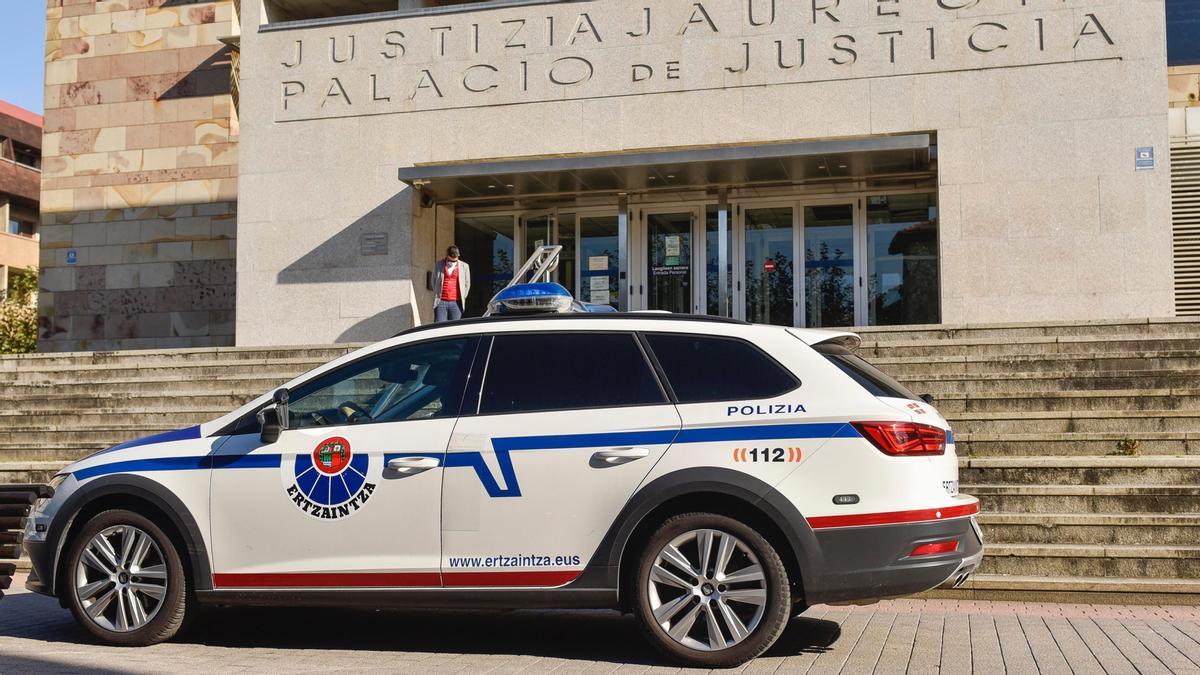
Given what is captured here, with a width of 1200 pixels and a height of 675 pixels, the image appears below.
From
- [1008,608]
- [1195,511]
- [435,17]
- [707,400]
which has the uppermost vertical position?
[435,17]

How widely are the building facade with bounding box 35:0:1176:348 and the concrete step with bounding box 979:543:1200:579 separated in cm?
947

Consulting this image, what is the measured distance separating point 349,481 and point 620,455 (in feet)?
4.56

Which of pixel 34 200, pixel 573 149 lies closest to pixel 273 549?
pixel 573 149

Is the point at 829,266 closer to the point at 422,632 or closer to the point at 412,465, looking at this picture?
the point at 422,632

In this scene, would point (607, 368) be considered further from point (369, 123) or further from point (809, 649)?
point (369, 123)

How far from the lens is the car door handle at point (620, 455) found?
575 cm

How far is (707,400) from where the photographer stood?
19.1ft

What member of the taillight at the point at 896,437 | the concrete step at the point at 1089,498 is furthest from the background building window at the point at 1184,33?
the taillight at the point at 896,437

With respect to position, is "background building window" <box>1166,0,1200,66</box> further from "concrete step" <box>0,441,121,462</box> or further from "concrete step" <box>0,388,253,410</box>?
"concrete step" <box>0,441,121,462</box>

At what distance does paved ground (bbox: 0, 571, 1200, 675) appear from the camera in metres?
5.71

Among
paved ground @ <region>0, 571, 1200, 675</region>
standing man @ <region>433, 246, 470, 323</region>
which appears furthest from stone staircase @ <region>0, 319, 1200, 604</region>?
standing man @ <region>433, 246, 470, 323</region>

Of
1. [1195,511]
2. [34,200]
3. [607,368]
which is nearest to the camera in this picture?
[607,368]

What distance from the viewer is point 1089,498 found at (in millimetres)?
8430

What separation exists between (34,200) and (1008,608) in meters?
62.4
